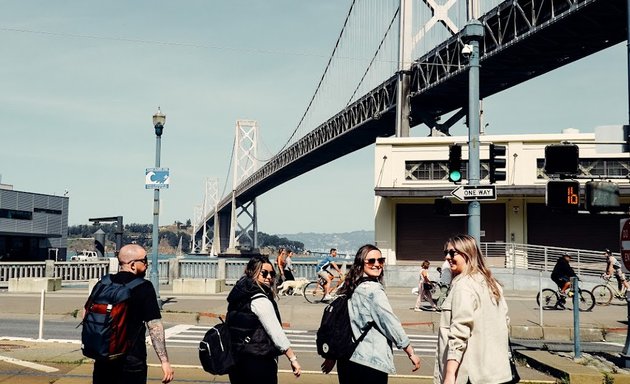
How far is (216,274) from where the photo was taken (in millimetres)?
26906

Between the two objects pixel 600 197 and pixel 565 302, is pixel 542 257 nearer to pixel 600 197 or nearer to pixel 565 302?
pixel 565 302

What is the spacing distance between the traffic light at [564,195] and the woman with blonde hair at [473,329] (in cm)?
534

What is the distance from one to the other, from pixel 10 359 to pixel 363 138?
51.6m

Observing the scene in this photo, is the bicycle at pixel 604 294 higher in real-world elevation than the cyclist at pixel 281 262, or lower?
lower

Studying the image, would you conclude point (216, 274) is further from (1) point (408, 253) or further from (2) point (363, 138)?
(2) point (363, 138)

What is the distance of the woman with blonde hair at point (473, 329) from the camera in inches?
165

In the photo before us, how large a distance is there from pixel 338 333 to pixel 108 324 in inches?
65.5

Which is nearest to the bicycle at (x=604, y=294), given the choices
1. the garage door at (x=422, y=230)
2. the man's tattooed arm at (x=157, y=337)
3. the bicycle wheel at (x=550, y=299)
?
the bicycle wheel at (x=550, y=299)

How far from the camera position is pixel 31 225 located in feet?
213

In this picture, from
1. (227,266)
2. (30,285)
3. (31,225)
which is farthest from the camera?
(31,225)

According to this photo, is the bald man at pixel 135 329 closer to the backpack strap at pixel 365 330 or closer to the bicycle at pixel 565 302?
the backpack strap at pixel 365 330

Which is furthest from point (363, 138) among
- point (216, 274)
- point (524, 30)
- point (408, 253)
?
point (216, 274)

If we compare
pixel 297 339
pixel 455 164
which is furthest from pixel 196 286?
pixel 455 164

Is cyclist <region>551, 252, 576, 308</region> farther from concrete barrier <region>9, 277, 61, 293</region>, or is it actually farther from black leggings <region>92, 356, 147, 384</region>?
concrete barrier <region>9, 277, 61, 293</region>
